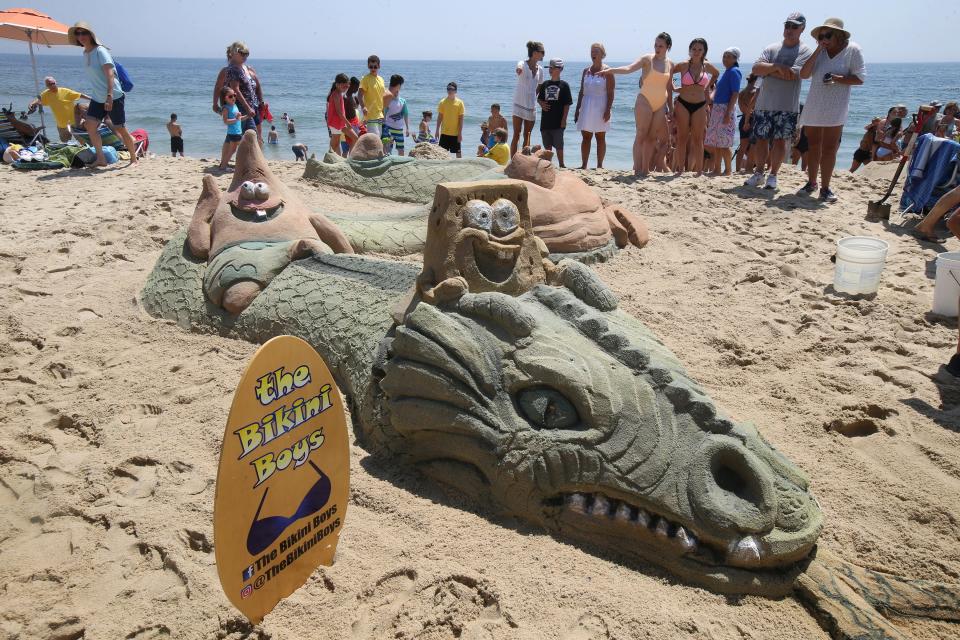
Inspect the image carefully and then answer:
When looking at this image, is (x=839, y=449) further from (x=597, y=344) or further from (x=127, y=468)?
(x=127, y=468)

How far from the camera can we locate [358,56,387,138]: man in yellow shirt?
9.12 metres

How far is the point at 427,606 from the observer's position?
2.10 m

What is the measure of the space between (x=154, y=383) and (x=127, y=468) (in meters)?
0.83

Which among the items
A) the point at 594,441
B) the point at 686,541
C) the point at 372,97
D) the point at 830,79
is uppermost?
the point at 830,79

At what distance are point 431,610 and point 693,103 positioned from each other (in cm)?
777

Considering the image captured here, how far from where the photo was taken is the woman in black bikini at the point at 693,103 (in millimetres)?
8117

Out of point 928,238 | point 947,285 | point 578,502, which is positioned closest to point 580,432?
point 578,502

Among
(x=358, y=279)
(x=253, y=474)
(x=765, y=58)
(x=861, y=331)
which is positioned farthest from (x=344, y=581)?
(x=765, y=58)

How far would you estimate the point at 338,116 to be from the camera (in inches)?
372

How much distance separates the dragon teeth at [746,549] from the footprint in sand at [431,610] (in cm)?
72

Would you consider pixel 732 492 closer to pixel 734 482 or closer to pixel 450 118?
pixel 734 482

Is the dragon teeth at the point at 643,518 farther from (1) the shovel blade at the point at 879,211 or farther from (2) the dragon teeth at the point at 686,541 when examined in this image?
(1) the shovel blade at the point at 879,211

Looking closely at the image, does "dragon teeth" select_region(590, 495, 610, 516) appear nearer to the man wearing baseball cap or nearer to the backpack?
the man wearing baseball cap

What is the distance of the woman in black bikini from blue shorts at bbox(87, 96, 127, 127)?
22.5 ft
